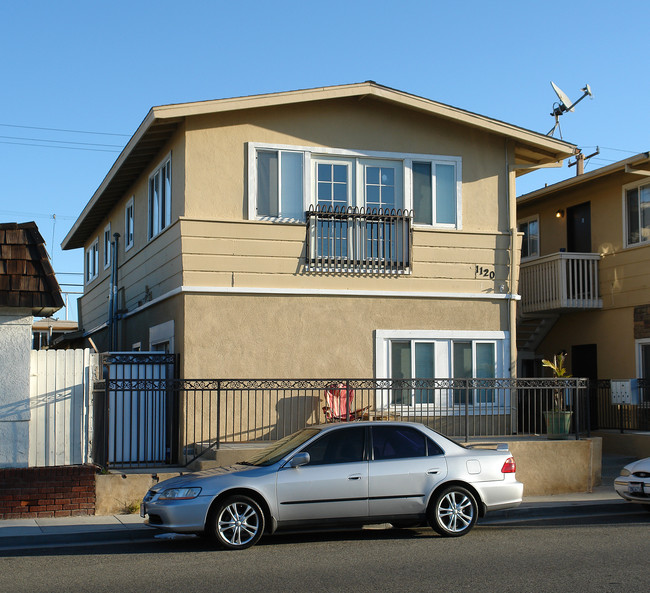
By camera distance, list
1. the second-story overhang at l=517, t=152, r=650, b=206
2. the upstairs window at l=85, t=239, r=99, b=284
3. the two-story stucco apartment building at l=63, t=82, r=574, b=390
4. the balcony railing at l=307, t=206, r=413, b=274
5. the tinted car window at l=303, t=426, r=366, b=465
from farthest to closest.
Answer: the upstairs window at l=85, t=239, r=99, b=284
the second-story overhang at l=517, t=152, r=650, b=206
the balcony railing at l=307, t=206, r=413, b=274
the two-story stucco apartment building at l=63, t=82, r=574, b=390
the tinted car window at l=303, t=426, r=366, b=465

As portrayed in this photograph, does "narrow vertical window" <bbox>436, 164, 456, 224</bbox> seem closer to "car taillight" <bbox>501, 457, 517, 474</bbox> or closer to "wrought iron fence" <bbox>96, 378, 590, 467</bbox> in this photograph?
"wrought iron fence" <bbox>96, 378, 590, 467</bbox>

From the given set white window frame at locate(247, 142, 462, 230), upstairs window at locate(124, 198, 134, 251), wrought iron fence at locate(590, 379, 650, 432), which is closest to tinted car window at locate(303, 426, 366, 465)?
white window frame at locate(247, 142, 462, 230)

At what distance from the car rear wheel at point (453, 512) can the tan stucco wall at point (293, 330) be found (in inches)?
194

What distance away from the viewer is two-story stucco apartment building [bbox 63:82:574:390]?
48.3 ft

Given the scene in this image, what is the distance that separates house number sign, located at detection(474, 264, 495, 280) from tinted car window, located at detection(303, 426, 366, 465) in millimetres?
6419

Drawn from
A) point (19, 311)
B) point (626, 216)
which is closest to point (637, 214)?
point (626, 216)

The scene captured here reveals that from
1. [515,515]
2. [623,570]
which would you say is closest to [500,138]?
[515,515]

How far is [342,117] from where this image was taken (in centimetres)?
1568

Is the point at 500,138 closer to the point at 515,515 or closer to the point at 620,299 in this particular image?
the point at 620,299

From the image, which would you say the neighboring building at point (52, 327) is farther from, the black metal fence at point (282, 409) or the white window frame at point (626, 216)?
the white window frame at point (626, 216)

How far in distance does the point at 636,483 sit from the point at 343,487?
472 centimetres

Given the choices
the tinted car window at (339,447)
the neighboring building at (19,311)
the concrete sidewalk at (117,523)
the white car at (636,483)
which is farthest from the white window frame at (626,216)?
the neighboring building at (19,311)

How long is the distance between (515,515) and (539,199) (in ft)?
40.9

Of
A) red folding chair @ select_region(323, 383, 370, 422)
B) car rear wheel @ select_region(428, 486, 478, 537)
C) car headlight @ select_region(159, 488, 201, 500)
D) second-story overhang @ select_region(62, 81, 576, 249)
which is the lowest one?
car rear wheel @ select_region(428, 486, 478, 537)
